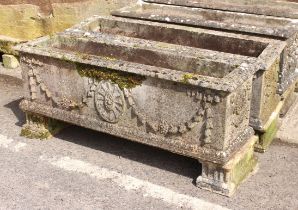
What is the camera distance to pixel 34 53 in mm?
5336

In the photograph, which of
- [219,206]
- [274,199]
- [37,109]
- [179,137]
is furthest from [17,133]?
[274,199]

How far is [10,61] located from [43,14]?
99cm

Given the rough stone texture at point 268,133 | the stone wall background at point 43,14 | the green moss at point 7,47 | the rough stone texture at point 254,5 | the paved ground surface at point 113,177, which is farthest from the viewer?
the green moss at point 7,47

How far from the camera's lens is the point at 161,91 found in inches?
185

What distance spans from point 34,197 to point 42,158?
75cm

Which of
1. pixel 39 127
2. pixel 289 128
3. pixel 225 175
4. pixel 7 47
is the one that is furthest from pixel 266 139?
pixel 7 47

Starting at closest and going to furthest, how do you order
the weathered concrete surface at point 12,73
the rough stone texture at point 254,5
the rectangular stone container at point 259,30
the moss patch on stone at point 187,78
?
the moss patch on stone at point 187,78
the rectangular stone container at point 259,30
the rough stone texture at point 254,5
the weathered concrete surface at point 12,73

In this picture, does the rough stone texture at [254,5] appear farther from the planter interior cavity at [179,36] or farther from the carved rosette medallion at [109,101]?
the carved rosette medallion at [109,101]

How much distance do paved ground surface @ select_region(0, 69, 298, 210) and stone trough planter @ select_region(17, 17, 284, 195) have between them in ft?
0.69

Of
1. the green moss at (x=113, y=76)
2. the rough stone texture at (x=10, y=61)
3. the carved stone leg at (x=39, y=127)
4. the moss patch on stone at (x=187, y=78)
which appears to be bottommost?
the carved stone leg at (x=39, y=127)

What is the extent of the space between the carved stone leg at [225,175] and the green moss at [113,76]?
1.04 metres

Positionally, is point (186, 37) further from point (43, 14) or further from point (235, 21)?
point (43, 14)

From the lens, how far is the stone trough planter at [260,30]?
5.24 m

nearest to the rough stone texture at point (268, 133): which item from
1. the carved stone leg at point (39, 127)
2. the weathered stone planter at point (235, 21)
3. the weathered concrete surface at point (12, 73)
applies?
the weathered stone planter at point (235, 21)
